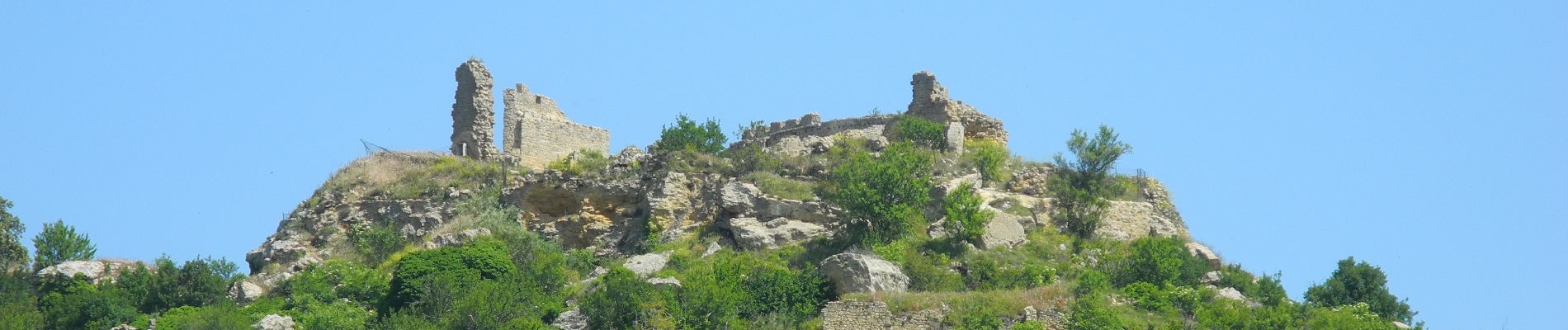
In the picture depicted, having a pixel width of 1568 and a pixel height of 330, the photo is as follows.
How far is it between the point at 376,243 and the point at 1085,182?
44.2 ft

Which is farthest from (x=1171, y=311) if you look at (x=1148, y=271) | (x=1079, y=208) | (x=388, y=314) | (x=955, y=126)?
(x=388, y=314)

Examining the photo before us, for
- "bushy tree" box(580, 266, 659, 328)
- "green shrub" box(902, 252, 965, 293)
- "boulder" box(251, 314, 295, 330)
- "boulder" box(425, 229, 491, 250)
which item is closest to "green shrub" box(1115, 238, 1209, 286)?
"green shrub" box(902, 252, 965, 293)

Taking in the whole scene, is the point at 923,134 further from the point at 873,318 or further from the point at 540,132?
the point at 873,318

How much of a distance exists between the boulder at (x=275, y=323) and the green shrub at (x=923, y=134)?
12995 mm

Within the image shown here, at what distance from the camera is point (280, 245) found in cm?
5500

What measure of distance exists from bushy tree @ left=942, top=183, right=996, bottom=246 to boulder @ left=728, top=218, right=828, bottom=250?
2.44m

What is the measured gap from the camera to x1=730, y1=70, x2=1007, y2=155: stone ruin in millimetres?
57969

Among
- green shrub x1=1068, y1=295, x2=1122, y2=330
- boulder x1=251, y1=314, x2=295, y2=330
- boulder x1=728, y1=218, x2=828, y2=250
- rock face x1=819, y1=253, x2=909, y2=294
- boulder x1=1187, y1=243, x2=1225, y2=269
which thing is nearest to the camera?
green shrub x1=1068, y1=295, x2=1122, y2=330

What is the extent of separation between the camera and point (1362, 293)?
53906 millimetres

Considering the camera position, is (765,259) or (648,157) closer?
(765,259)

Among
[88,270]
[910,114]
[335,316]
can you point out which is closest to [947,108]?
[910,114]

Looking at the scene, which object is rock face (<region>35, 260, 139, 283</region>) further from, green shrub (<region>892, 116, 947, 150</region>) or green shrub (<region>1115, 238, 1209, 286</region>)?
green shrub (<region>1115, 238, 1209, 286</region>)

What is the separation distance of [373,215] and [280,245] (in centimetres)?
198

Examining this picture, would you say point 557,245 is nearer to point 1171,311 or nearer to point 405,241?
point 405,241
